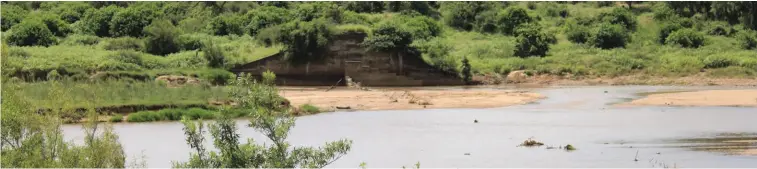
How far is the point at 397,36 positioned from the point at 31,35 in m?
21.9

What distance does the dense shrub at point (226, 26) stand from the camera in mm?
71500

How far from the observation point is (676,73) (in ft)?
196

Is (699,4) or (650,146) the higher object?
(699,4)

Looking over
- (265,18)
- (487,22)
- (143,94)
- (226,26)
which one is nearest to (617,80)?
(487,22)

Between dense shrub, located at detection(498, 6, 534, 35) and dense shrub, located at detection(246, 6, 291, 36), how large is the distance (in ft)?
44.8

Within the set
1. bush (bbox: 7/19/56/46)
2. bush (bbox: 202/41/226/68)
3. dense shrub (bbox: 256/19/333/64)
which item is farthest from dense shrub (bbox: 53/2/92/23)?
dense shrub (bbox: 256/19/333/64)

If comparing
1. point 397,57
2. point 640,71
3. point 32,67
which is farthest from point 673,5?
point 32,67

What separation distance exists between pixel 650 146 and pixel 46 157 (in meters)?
16.9

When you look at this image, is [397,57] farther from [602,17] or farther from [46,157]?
[46,157]

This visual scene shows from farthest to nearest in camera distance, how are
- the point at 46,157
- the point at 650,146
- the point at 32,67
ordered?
1. the point at 32,67
2. the point at 650,146
3. the point at 46,157

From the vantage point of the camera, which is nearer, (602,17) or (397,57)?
(397,57)

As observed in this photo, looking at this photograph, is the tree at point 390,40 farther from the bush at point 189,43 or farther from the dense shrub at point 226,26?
the dense shrub at point 226,26

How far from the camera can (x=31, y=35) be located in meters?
64.9

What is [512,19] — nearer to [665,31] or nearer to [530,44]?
[530,44]
